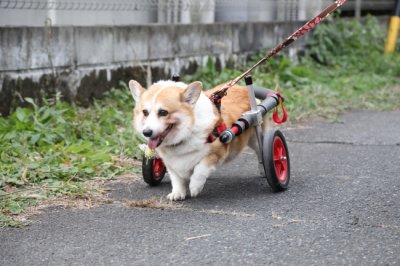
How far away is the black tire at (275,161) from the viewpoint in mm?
4246

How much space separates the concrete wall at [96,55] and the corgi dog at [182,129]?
2121 millimetres

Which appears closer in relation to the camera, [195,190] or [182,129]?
[182,129]

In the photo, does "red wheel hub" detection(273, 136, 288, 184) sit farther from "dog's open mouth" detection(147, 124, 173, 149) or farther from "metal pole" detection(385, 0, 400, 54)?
"metal pole" detection(385, 0, 400, 54)

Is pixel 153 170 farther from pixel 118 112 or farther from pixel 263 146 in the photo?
pixel 118 112

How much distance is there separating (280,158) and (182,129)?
797 millimetres

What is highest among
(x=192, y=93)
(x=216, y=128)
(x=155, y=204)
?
(x=192, y=93)

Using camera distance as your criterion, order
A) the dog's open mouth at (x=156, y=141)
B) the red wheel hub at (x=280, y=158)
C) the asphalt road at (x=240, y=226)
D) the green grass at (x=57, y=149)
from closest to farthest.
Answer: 1. the asphalt road at (x=240, y=226)
2. the dog's open mouth at (x=156, y=141)
3. the green grass at (x=57, y=149)
4. the red wheel hub at (x=280, y=158)

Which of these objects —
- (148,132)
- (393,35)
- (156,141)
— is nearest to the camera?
(148,132)

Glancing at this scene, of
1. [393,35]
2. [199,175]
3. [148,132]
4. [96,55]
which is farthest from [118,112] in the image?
[393,35]

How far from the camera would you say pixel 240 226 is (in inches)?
146

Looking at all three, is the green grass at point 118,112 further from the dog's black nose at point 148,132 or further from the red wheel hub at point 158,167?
the dog's black nose at point 148,132

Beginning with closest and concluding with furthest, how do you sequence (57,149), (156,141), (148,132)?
1. (148,132)
2. (156,141)
3. (57,149)

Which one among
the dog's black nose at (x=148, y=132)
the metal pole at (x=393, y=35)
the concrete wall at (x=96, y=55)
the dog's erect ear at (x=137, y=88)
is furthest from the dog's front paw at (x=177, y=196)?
the metal pole at (x=393, y=35)

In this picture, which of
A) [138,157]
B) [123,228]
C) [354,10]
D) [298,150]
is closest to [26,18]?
[138,157]
